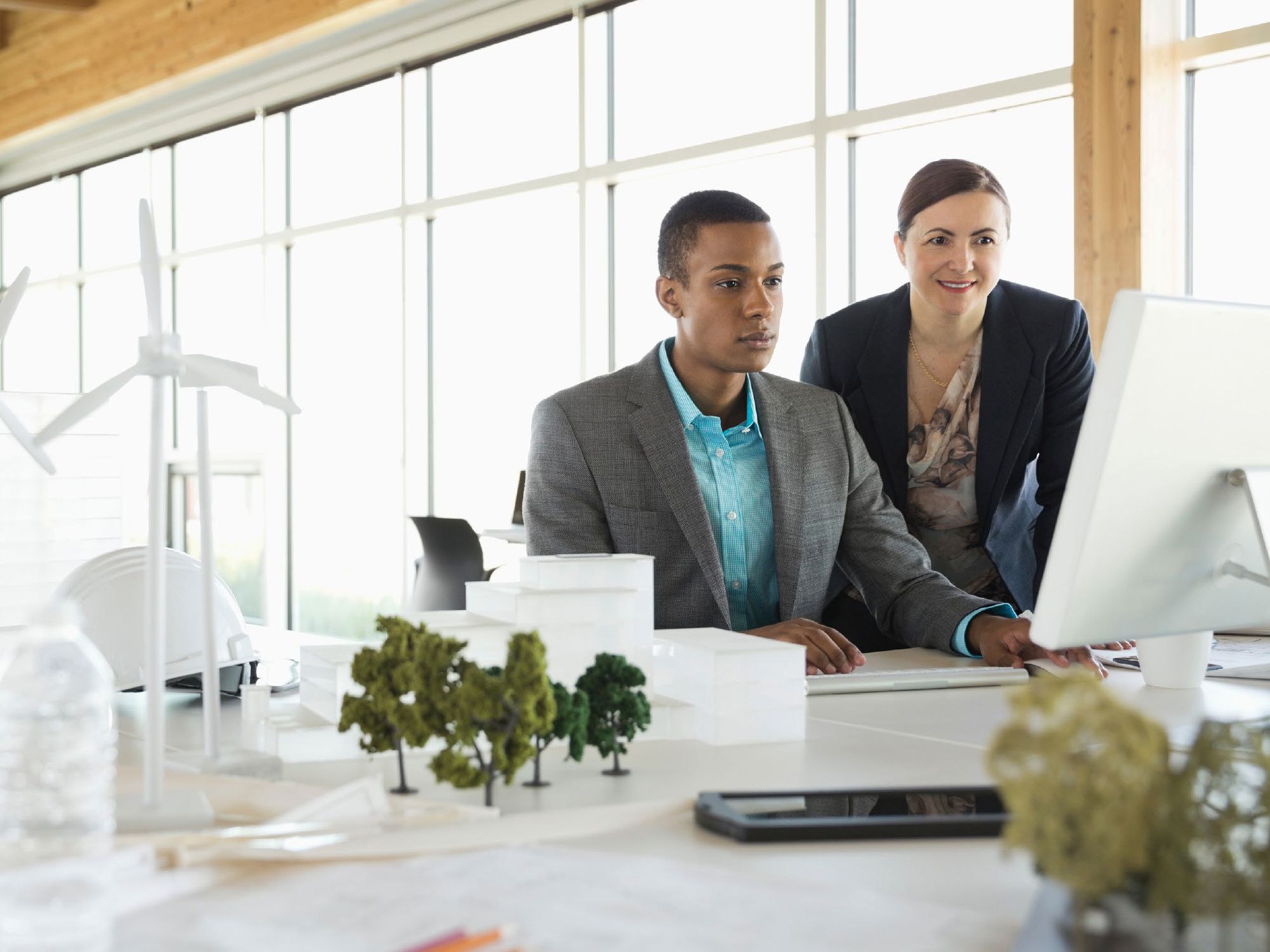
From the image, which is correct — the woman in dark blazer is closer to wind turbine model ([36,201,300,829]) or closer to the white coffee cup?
the white coffee cup

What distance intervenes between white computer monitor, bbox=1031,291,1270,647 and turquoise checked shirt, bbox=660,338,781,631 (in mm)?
1040

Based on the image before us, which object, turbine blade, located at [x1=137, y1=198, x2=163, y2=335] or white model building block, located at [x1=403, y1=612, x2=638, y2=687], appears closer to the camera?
turbine blade, located at [x1=137, y1=198, x2=163, y2=335]

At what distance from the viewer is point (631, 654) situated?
5.01ft

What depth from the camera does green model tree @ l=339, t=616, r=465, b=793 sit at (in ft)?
3.83

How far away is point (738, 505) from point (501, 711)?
4.42 ft

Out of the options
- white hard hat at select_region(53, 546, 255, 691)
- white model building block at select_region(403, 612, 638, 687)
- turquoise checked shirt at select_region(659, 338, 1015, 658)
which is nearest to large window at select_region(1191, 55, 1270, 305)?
turquoise checked shirt at select_region(659, 338, 1015, 658)

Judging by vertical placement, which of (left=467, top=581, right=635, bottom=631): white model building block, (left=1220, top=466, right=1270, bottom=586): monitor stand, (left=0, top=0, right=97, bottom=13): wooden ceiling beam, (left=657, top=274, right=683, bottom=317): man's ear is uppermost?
(left=0, top=0, right=97, bottom=13): wooden ceiling beam

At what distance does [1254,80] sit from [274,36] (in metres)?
4.91

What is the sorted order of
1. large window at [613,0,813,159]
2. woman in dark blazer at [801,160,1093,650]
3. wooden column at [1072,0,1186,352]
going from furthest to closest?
large window at [613,0,813,159], wooden column at [1072,0,1186,352], woman in dark blazer at [801,160,1093,650]

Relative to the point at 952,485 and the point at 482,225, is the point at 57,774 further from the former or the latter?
the point at 482,225

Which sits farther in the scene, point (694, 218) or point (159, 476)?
point (694, 218)

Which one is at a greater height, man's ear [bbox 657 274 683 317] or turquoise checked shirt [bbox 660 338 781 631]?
man's ear [bbox 657 274 683 317]

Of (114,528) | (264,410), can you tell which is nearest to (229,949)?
(114,528)

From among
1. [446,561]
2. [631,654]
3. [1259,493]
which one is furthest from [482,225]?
[1259,493]
